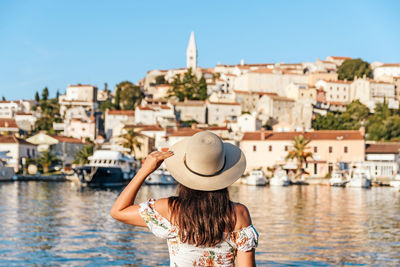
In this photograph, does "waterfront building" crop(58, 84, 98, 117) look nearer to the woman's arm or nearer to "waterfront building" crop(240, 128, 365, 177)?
"waterfront building" crop(240, 128, 365, 177)

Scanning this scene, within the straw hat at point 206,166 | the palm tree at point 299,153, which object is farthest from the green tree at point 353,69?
Result: the straw hat at point 206,166

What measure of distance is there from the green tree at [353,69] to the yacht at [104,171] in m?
83.5

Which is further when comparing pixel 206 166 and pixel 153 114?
pixel 153 114

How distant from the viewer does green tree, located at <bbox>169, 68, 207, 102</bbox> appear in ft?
393

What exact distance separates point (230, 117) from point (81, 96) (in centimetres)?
4522

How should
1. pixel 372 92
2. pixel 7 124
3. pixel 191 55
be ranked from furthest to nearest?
pixel 191 55 → pixel 372 92 → pixel 7 124

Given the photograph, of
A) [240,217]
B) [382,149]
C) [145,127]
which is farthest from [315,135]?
[240,217]

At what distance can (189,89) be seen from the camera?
122 m

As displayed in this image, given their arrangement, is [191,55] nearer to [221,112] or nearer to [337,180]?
[221,112]

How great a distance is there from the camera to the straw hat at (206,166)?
3945mm

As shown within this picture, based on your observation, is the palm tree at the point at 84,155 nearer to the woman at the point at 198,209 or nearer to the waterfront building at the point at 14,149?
the waterfront building at the point at 14,149

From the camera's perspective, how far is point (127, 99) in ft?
412

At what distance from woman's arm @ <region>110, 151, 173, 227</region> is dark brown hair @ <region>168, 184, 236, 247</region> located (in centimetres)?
23

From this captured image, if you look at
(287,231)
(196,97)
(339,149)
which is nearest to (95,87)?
(196,97)
